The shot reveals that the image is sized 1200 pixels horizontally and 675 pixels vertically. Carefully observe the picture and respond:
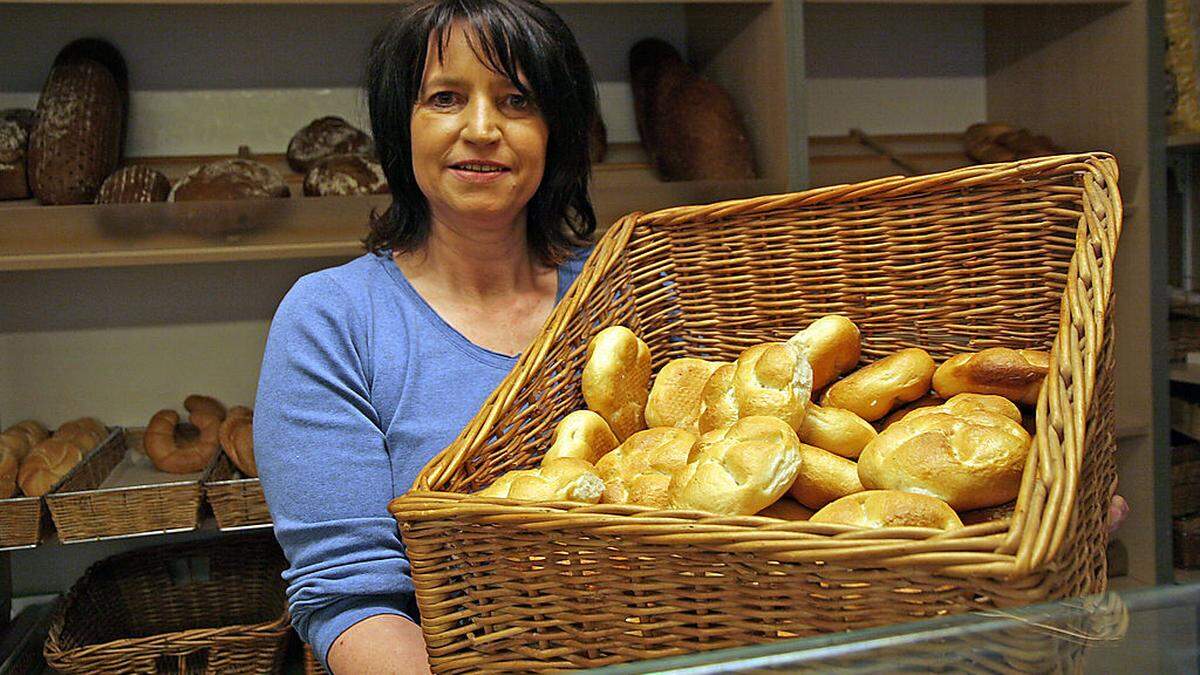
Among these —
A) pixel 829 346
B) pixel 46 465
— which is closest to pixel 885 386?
pixel 829 346

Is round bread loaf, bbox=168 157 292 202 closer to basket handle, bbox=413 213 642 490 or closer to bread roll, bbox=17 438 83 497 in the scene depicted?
bread roll, bbox=17 438 83 497

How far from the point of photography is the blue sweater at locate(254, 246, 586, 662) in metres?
0.99

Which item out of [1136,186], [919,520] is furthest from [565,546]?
[1136,186]

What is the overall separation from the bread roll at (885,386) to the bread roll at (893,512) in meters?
0.21

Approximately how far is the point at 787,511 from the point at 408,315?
59 centimetres

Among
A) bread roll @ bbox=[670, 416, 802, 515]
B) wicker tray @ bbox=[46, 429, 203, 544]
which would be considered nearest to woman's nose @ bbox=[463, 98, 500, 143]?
bread roll @ bbox=[670, 416, 802, 515]

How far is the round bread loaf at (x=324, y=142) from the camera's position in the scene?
6.43 ft

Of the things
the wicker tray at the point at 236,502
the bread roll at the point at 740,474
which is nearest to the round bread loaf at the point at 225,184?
the wicker tray at the point at 236,502

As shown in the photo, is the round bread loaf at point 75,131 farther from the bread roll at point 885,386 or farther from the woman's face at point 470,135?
the bread roll at point 885,386

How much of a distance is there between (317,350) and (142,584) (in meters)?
1.13

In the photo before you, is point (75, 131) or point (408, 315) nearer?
point (408, 315)

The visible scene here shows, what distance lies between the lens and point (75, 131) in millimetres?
1808

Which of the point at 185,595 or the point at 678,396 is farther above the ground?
the point at 678,396

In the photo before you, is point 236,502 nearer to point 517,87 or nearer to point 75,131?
point 75,131
